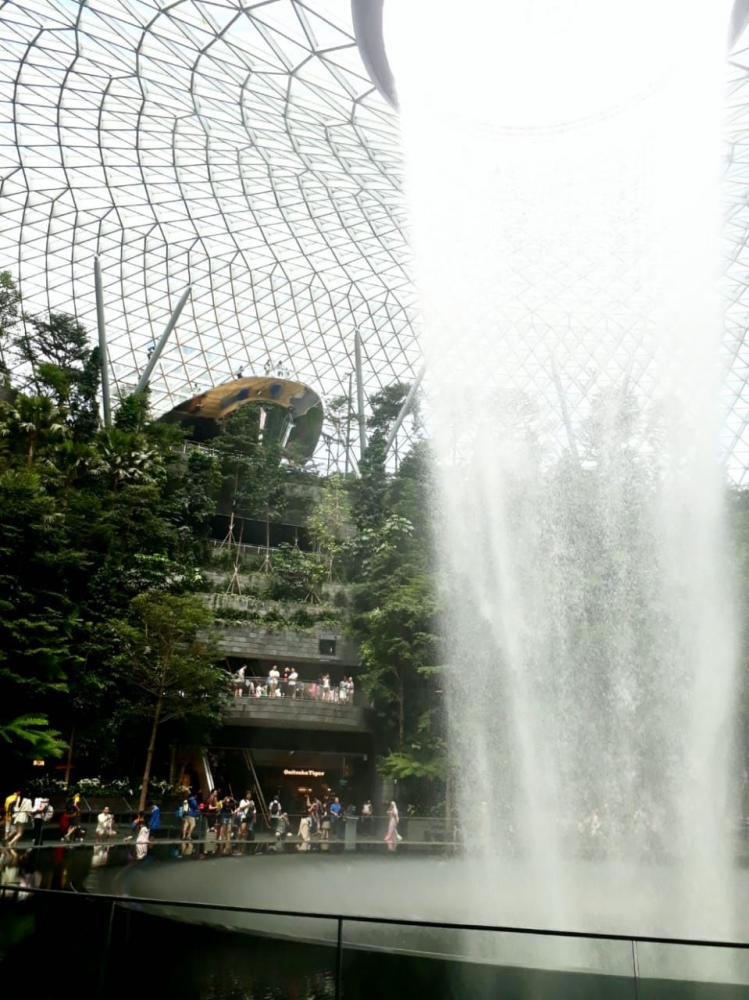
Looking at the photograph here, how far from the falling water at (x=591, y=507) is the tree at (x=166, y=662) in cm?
1127

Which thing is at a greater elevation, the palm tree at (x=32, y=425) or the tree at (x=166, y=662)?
the palm tree at (x=32, y=425)

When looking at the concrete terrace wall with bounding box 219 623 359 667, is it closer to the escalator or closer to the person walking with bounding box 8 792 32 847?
the escalator

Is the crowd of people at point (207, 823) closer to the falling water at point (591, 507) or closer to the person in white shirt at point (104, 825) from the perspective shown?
the person in white shirt at point (104, 825)

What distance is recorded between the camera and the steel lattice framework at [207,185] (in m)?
31.9

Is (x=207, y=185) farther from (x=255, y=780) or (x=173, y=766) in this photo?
(x=255, y=780)

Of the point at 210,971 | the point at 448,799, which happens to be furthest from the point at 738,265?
the point at 210,971

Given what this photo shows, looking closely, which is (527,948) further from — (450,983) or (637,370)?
(637,370)

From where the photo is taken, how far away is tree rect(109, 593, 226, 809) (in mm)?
34375

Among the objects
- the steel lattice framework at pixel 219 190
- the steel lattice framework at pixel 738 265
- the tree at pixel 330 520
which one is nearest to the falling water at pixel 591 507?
the steel lattice framework at pixel 738 265

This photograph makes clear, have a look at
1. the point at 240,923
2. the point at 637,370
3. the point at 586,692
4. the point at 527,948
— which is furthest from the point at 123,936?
the point at 637,370

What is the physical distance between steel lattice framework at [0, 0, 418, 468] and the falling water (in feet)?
15.2

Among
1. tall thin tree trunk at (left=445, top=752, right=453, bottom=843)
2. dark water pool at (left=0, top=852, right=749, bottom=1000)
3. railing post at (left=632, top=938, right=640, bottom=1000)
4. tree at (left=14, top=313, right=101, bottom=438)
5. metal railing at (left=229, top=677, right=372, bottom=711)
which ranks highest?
tree at (left=14, top=313, right=101, bottom=438)

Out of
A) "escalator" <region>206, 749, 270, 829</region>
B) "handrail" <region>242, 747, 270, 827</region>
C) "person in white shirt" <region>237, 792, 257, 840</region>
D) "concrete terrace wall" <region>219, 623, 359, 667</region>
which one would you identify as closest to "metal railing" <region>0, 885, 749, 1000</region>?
"person in white shirt" <region>237, 792, 257, 840</region>

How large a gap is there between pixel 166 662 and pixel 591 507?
20.1 m
